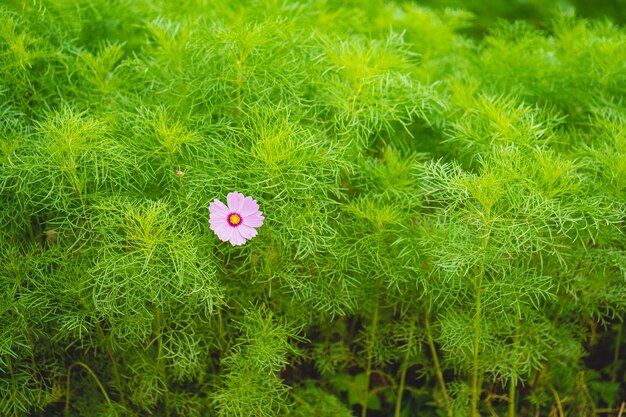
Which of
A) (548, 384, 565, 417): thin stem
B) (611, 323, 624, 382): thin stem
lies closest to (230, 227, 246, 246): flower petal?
(548, 384, 565, 417): thin stem

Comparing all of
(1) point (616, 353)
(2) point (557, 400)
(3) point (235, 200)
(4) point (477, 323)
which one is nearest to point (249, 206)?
(3) point (235, 200)

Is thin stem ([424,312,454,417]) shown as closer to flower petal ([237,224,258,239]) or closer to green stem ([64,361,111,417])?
flower petal ([237,224,258,239])

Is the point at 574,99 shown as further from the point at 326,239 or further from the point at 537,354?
the point at 326,239

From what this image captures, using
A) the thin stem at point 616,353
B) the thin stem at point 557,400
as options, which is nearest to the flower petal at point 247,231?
the thin stem at point 557,400

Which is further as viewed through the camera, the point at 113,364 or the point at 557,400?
the point at 557,400

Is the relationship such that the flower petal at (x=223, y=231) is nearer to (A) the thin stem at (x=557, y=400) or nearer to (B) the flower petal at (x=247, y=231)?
(B) the flower petal at (x=247, y=231)

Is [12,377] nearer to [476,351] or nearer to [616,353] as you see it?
[476,351]
